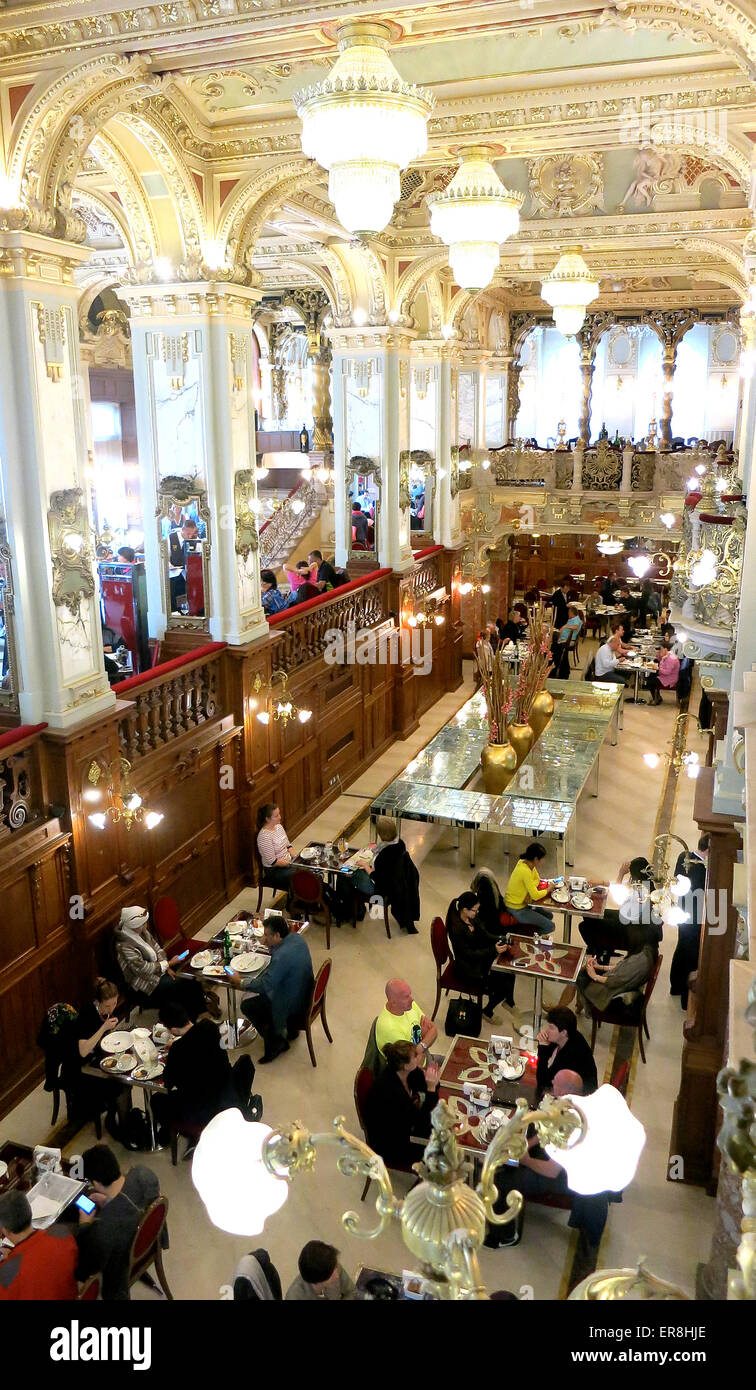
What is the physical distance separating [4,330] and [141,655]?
5.22 meters

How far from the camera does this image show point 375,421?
12.8 meters

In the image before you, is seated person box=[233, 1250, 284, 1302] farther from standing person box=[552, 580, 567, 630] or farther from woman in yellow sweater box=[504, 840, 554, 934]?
standing person box=[552, 580, 567, 630]

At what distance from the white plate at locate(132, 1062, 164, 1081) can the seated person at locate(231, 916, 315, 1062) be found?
3.07 ft

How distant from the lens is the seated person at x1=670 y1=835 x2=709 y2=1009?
23.6ft

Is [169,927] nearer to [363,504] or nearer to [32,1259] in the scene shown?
[32,1259]

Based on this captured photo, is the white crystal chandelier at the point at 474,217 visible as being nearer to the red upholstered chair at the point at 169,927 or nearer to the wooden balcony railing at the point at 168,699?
the wooden balcony railing at the point at 168,699

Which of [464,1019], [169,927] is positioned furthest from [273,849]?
[464,1019]

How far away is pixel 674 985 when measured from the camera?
7.78 meters

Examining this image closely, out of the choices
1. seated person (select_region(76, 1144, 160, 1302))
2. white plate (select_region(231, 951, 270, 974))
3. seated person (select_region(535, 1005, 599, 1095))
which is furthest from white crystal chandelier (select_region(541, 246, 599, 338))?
seated person (select_region(76, 1144, 160, 1302))

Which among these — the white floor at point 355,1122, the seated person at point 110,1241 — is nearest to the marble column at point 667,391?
the white floor at point 355,1122

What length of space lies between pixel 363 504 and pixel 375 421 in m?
1.09

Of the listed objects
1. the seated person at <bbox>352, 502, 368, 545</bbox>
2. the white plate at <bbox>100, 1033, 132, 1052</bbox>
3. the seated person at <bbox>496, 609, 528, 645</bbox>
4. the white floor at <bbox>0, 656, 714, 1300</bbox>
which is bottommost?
the white floor at <bbox>0, 656, 714, 1300</bbox>

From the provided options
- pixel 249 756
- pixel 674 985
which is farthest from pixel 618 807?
pixel 249 756
